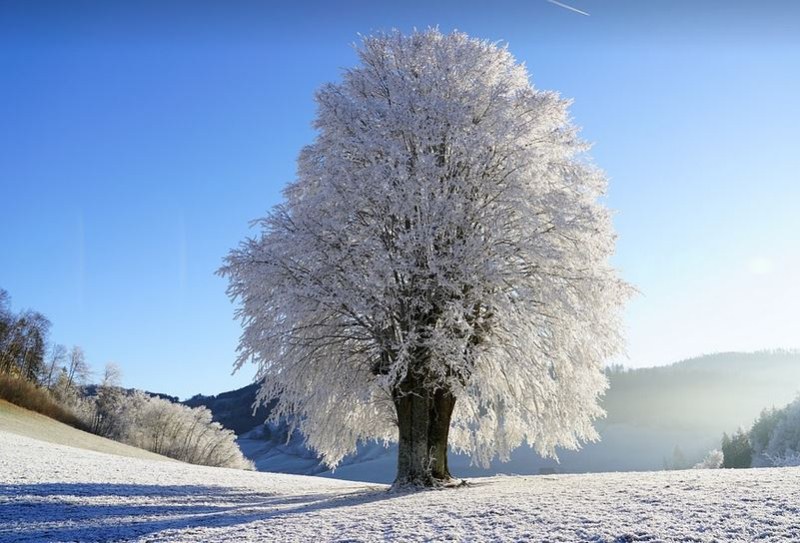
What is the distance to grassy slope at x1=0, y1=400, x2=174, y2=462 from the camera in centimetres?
3806

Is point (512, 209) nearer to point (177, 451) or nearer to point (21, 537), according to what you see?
point (21, 537)

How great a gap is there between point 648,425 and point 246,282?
657ft

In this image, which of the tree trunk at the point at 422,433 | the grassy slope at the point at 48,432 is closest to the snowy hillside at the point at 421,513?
the tree trunk at the point at 422,433

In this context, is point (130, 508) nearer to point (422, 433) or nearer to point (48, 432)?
point (422, 433)

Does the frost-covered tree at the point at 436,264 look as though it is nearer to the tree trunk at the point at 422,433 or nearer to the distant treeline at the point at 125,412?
the tree trunk at the point at 422,433

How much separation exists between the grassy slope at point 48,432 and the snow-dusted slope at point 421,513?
20.4 m

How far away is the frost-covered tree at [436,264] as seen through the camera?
1753 centimetres

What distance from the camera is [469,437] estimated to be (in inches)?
903

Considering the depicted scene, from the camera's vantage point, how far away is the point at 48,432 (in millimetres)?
41344

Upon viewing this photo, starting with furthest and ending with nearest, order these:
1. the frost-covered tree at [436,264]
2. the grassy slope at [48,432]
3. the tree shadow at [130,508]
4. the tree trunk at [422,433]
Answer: the grassy slope at [48,432]
the tree trunk at [422,433]
the frost-covered tree at [436,264]
the tree shadow at [130,508]

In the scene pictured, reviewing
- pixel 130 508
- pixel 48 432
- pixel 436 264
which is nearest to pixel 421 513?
pixel 436 264

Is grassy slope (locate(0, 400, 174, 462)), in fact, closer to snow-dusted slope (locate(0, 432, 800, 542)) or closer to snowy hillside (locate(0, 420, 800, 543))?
snow-dusted slope (locate(0, 432, 800, 542))

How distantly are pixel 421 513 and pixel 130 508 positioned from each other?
7.78 meters

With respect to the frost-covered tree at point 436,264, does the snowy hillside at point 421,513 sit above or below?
below
